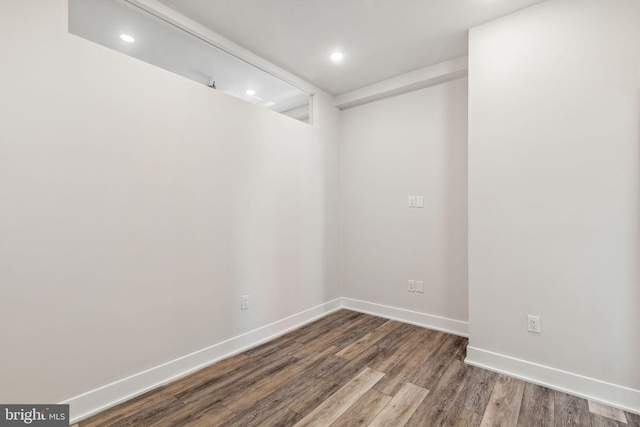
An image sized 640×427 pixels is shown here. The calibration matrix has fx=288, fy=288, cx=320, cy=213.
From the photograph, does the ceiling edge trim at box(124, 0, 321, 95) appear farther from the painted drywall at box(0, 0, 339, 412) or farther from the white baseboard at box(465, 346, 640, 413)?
the white baseboard at box(465, 346, 640, 413)

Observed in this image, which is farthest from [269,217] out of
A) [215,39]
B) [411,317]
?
[411,317]

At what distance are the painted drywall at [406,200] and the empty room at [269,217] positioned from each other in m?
0.05

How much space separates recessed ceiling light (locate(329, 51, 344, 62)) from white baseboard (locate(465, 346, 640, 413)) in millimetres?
2839

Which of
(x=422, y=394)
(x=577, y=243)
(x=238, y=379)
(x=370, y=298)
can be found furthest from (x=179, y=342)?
(x=577, y=243)

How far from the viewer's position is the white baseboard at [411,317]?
115 inches

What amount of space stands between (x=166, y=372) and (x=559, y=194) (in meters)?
3.07

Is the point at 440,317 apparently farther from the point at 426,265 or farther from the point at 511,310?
the point at 511,310

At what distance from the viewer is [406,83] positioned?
10.2ft

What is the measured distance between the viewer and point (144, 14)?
2.03m

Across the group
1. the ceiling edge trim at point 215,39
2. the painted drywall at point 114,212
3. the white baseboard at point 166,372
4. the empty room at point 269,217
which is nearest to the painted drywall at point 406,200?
the empty room at point 269,217

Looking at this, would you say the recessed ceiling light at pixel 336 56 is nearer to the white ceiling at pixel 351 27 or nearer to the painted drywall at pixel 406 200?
the white ceiling at pixel 351 27

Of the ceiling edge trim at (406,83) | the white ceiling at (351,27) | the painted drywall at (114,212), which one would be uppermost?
the white ceiling at (351,27)

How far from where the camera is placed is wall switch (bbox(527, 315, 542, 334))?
2092 millimetres

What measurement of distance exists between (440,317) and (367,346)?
928 mm
